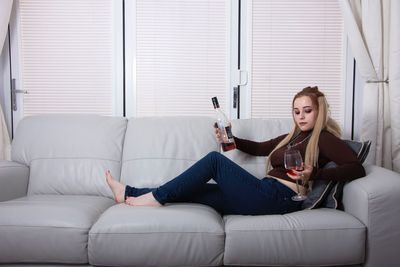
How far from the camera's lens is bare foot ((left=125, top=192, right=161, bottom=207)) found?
1.85m

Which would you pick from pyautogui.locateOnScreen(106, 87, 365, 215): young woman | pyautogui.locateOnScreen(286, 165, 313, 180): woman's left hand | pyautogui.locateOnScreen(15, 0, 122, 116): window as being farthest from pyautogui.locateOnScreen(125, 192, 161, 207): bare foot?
pyautogui.locateOnScreen(15, 0, 122, 116): window

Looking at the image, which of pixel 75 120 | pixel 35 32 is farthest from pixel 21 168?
pixel 35 32

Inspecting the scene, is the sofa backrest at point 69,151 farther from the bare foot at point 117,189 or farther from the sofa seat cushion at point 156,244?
the sofa seat cushion at point 156,244

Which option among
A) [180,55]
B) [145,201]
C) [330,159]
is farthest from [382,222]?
[180,55]

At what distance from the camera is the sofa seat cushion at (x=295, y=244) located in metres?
1.62

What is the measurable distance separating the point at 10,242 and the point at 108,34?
5.64 ft

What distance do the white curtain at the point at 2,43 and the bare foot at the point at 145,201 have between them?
1.37m

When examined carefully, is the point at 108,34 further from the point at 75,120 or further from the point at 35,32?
the point at 75,120

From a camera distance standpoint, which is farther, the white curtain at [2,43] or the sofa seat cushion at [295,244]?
the white curtain at [2,43]

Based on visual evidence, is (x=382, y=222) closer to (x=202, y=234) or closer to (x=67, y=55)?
(x=202, y=234)

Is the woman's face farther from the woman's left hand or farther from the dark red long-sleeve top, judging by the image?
the woman's left hand

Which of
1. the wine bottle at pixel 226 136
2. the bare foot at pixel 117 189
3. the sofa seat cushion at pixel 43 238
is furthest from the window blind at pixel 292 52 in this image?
the sofa seat cushion at pixel 43 238

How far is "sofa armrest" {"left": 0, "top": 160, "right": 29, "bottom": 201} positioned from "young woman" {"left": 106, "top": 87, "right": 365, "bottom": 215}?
603 millimetres

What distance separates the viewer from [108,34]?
2803 mm
